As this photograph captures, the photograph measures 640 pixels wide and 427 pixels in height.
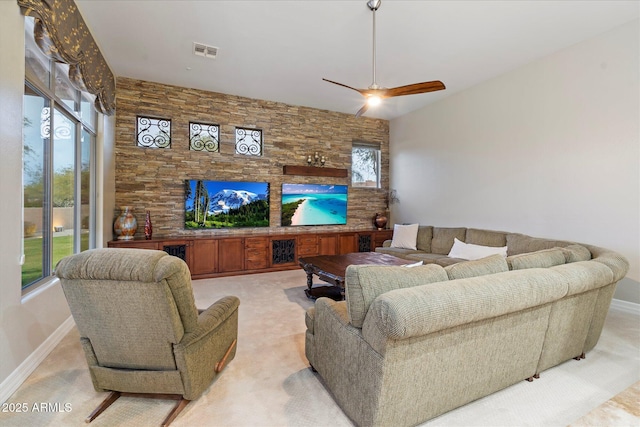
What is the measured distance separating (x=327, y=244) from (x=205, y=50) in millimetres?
3648

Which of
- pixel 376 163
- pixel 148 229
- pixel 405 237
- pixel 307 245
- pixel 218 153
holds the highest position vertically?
pixel 376 163

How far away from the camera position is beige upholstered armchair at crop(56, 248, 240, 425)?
54.3 inches

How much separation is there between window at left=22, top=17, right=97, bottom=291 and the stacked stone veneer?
0.87m

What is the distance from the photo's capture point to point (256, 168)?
5.36 meters

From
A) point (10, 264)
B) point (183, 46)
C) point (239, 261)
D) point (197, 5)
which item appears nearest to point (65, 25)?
point (197, 5)

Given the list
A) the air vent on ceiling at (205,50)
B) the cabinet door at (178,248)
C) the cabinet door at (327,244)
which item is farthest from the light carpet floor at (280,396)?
the air vent on ceiling at (205,50)

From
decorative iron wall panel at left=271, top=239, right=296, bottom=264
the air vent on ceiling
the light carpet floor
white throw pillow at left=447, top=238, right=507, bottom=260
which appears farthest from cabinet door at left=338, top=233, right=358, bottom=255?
the air vent on ceiling

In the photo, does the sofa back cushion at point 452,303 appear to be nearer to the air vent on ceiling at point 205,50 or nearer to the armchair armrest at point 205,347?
the armchair armrest at point 205,347

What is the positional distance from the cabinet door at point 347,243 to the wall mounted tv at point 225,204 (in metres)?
1.48

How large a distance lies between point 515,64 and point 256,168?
4.32 meters

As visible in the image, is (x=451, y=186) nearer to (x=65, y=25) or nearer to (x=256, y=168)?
(x=256, y=168)

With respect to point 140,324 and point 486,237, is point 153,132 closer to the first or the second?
point 140,324

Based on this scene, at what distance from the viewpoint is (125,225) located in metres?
4.23

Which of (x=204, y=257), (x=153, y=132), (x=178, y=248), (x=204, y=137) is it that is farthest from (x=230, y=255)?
(x=153, y=132)
